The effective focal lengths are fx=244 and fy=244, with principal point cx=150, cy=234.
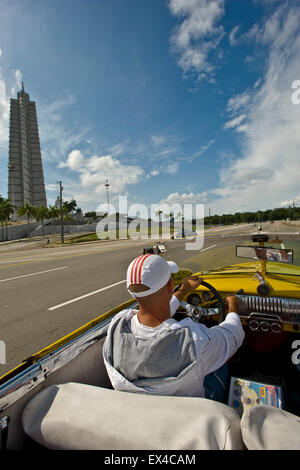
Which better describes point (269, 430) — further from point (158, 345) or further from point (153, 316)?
point (153, 316)

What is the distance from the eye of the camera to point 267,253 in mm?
2865

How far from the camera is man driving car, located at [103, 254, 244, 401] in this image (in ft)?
4.42

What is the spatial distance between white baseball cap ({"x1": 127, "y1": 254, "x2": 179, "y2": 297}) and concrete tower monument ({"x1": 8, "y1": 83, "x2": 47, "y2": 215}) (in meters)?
120

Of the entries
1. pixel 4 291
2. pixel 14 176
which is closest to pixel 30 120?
pixel 14 176

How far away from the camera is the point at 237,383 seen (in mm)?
1838

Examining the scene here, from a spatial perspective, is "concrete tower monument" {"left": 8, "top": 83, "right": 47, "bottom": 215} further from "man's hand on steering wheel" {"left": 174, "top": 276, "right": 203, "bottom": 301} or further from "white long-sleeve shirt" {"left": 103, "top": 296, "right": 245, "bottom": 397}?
"white long-sleeve shirt" {"left": 103, "top": 296, "right": 245, "bottom": 397}

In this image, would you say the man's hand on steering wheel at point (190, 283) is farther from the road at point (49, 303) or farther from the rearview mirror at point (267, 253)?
the road at point (49, 303)

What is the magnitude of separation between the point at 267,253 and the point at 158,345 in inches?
80.5

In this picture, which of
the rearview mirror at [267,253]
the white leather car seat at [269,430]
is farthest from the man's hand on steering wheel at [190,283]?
the white leather car seat at [269,430]

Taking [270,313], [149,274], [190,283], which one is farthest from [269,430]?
[270,313]

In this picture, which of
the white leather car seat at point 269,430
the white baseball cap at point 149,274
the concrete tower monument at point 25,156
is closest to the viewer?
the white leather car seat at point 269,430

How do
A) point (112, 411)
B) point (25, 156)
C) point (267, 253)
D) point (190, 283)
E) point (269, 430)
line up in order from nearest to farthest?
point (269, 430) → point (112, 411) → point (190, 283) → point (267, 253) → point (25, 156)

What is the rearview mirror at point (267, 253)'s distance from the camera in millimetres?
2701
